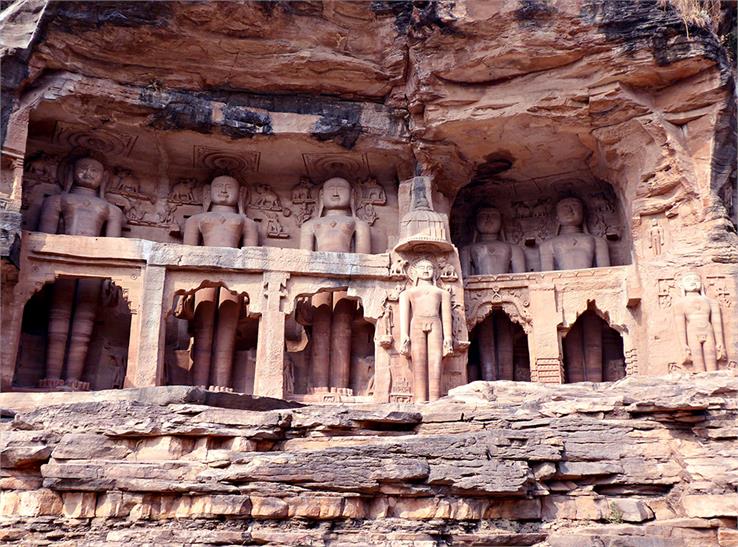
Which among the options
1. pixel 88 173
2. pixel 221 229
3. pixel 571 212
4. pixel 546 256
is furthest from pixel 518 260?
pixel 88 173

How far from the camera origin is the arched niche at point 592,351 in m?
15.1

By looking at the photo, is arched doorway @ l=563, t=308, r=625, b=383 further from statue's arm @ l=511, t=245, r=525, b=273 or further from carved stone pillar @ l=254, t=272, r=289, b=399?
carved stone pillar @ l=254, t=272, r=289, b=399

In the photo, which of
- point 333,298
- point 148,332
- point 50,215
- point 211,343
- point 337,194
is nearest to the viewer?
point 148,332

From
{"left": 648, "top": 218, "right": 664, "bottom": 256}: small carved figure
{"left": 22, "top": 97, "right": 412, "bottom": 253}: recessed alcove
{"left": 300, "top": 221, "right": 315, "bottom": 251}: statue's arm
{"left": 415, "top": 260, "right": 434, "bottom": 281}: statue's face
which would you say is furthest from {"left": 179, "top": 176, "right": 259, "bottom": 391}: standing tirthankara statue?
{"left": 648, "top": 218, "right": 664, "bottom": 256}: small carved figure

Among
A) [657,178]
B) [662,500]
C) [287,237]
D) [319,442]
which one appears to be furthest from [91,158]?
[662,500]

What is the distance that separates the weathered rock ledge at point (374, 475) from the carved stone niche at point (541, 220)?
7.62 m

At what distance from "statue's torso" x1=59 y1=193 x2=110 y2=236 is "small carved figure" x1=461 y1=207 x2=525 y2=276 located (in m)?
7.89

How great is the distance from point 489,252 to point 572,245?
181cm

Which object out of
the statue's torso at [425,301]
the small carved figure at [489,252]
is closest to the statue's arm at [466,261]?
the small carved figure at [489,252]

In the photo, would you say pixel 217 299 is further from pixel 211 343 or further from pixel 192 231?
pixel 192 231

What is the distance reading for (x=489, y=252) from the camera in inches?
639

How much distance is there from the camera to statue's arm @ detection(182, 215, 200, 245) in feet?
49.4

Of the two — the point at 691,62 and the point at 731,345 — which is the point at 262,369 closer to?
the point at 731,345

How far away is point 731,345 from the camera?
1247 cm
